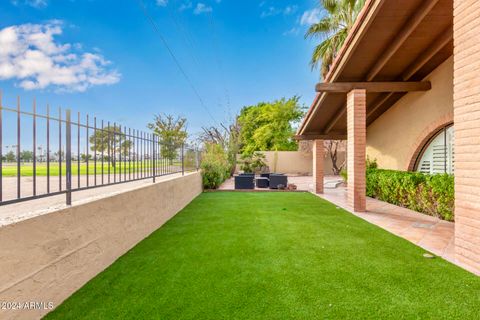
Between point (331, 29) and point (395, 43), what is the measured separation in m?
8.88

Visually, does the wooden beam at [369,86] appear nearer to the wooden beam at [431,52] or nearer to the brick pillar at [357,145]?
the brick pillar at [357,145]

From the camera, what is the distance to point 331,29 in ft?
45.6

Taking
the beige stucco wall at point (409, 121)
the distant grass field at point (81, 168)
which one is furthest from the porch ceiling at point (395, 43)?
the distant grass field at point (81, 168)

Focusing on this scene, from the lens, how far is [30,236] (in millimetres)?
2256

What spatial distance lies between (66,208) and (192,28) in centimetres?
1660

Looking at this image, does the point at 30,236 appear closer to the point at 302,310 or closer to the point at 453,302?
the point at 302,310

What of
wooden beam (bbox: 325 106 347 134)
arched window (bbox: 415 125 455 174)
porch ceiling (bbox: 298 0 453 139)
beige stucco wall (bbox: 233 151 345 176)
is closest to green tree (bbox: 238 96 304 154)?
beige stucco wall (bbox: 233 151 345 176)

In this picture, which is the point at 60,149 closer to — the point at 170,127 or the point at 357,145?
the point at 357,145

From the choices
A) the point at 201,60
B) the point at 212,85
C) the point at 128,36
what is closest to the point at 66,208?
the point at 128,36

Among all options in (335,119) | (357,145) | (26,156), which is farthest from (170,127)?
(26,156)

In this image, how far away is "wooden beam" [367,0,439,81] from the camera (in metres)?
5.04

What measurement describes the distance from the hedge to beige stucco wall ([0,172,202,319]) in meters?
6.27

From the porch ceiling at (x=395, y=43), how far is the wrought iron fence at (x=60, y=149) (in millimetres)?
5036

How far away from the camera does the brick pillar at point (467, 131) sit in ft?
10.8
